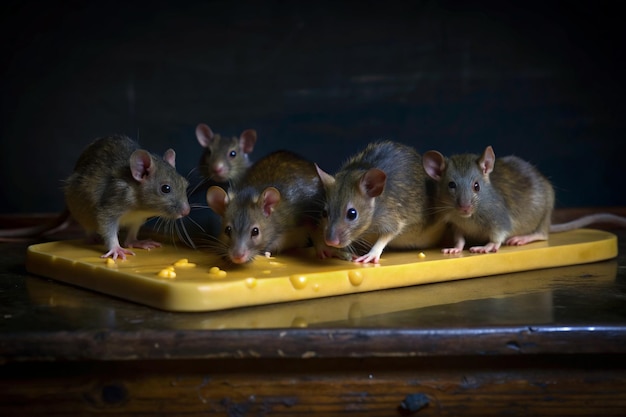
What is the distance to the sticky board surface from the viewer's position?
7.06 feet

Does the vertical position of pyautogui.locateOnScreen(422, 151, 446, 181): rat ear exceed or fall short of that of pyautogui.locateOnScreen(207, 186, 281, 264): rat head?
it exceeds it

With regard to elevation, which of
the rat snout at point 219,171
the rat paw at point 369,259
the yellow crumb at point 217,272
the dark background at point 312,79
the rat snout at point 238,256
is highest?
the dark background at point 312,79

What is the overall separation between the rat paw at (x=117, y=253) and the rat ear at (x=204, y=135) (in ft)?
3.11

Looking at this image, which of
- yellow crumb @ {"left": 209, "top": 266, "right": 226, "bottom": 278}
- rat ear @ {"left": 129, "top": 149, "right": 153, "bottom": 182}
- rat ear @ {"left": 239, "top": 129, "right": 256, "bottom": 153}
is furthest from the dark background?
yellow crumb @ {"left": 209, "top": 266, "right": 226, "bottom": 278}

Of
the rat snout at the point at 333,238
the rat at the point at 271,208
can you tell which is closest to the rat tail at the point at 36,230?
the rat at the point at 271,208

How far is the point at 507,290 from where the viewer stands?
243 cm

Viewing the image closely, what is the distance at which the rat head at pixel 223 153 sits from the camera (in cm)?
352

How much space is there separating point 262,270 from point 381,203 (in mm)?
511

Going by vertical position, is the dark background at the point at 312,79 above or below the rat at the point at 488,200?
above

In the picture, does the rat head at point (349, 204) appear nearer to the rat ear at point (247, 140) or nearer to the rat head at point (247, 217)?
the rat head at point (247, 217)

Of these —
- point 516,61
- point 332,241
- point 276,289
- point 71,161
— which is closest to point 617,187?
point 516,61

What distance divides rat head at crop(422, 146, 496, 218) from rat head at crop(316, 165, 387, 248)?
0.30 meters

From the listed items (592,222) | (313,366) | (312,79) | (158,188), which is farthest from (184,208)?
(592,222)

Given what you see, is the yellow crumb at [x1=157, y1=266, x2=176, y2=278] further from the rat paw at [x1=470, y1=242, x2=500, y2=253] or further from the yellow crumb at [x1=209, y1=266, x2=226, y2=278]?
the rat paw at [x1=470, y1=242, x2=500, y2=253]
